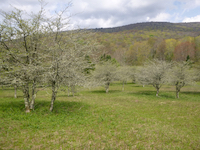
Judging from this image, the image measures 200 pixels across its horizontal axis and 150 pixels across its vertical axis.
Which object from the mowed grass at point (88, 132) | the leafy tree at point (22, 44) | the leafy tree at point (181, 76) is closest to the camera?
the mowed grass at point (88, 132)

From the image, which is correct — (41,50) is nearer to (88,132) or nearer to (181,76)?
(88,132)

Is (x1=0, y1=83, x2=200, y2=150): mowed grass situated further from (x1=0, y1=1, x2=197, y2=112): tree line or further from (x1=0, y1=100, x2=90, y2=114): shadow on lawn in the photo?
(x1=0, y1=1, x2=197, y2=112): tree line

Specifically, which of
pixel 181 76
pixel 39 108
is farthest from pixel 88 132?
pixel 181 76

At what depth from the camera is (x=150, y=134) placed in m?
7.14

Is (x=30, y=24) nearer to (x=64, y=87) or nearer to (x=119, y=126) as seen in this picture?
(x=64, y=87)

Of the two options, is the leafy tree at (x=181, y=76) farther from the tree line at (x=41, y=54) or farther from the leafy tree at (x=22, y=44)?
the leafy tree at (x=22, y=44)

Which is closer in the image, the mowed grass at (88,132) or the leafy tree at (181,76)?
the mowed grass at (88,132)

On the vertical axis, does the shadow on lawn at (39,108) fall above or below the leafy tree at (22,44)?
below

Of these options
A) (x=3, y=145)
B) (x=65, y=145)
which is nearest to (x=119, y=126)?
(x=65, y=145)

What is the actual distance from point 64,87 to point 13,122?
3759 millimetres

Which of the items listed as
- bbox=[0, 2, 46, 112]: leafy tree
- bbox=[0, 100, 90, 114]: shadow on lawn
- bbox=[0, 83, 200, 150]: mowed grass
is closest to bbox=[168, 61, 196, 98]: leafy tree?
bbox=[0, 83, 200, 150]: mowed grass

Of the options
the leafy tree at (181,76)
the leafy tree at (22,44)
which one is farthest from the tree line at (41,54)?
the leafy tree at (181,76)

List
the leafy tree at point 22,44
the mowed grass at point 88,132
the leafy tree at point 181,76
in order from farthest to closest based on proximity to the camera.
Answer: the leafy tree at point 181,76
the leafy tree at point 22,44
the mowed grass at point 88,132

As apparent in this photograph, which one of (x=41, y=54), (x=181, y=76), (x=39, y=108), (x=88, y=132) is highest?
(x=41, y=54)
